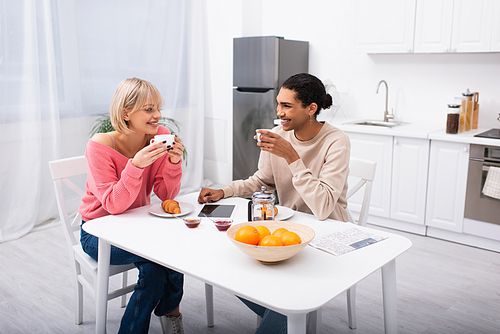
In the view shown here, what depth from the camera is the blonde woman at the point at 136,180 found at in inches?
69.0

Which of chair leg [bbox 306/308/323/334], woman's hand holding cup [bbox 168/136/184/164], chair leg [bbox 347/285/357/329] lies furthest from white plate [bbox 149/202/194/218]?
chair leg [bbox 347/285/357/329]

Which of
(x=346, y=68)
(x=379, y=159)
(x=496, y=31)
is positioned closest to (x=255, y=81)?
(x=346, y=68)

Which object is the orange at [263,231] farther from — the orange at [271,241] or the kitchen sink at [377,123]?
the kitchen sink at [377,123]

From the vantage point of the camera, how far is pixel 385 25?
143 inches

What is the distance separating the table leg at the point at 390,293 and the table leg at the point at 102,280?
3.20 feet

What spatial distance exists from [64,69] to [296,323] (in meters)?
3.21

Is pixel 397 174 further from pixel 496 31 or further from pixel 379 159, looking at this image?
pixel 496 31

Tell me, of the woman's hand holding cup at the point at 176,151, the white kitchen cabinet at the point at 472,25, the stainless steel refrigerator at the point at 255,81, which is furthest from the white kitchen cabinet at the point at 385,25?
the woman's hand holding cup at the point at 176,151

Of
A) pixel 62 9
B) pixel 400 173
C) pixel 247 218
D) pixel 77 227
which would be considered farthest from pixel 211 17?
pixel 247 218

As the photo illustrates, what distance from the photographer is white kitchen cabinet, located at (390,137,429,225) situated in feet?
11.1

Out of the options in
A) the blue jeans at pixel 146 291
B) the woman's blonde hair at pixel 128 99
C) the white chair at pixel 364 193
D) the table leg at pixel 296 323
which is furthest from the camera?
the white chair at pixel 364 193

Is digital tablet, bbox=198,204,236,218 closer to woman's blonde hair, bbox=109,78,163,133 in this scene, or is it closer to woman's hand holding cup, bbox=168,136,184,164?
woman's hand holding cup, bbox=168,136,184,164

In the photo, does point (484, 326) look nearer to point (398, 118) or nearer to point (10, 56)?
point (398, 118)

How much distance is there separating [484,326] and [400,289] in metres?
0.48
